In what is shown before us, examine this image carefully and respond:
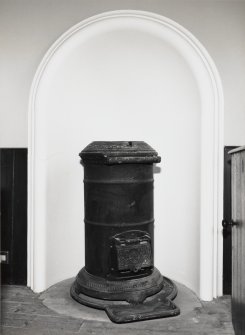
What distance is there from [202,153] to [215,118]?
373 mm

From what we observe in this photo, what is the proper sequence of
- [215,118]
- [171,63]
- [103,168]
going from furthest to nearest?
[171,63], [215,118], [103,168]

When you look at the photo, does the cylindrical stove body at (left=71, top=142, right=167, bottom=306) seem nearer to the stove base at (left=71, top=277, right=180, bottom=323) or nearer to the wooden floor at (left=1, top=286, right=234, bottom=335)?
the stove base at (left=71, top=277, right=180, bottom=323)

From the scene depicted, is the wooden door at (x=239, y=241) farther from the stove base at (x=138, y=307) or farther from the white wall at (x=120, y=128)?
the white wall at (x=120, y=128)

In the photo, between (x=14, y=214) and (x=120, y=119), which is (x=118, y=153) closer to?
(x=120, y=119)

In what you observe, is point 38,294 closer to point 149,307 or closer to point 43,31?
point 149,307

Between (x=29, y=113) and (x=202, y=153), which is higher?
(x=29, y=113)

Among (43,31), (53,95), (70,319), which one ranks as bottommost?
(70,319)

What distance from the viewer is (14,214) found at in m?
3.86

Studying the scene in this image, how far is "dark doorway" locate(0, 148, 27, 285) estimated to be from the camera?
3830 mm

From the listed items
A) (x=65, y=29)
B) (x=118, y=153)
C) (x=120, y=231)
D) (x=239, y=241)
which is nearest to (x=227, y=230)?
(x=239, y=241)

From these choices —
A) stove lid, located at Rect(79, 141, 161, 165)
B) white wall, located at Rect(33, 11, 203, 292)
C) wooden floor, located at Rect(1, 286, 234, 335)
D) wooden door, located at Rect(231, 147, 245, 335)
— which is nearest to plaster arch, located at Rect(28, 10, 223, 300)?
white wall, located at Rect(33, 11, 203, 292)

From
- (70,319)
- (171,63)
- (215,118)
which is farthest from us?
(171,63)

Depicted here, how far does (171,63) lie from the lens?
12.5 ft

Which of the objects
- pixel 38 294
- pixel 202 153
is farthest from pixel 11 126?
pixel 202 153
